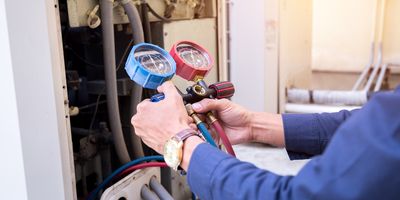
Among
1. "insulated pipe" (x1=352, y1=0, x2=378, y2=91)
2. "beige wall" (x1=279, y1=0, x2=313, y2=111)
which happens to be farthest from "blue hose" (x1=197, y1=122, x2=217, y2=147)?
"insulated pipe" (x1=352, y1=0, x2=378, y2=91)

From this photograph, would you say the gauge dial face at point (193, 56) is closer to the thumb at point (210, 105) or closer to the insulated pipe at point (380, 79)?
the thumb at point (210, 105)

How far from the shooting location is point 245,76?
8.75ft

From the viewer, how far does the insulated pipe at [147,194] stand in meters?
0.98

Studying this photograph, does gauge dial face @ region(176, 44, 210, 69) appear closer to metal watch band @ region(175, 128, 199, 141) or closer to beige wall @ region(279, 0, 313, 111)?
metal watch band @ region(175, 128, 199, 141)

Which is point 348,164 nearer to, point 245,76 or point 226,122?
point 226,122

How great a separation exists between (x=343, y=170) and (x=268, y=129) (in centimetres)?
51

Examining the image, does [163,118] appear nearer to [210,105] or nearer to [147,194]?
[210,105]

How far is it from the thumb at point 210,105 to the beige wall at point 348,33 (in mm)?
3259

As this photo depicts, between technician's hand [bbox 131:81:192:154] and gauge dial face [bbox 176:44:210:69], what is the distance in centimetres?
10

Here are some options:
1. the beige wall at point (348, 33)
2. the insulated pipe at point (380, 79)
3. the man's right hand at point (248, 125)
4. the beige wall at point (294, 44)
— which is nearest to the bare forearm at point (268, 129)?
the man's right hand at point (248, 125)

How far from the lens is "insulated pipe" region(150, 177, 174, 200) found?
1000mm

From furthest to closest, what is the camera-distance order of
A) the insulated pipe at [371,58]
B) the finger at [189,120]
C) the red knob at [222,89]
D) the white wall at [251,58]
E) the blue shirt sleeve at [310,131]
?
1. the insulated pipe at [371,58]
2. the white wall at [251,58]
3. the blue shirt sleeve at [310,131]
4. the red knob at [222,89]
5. the finger at [189,120]

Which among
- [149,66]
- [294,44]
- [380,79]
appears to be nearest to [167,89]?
[149,66]

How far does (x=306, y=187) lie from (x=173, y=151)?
0.84 feet
